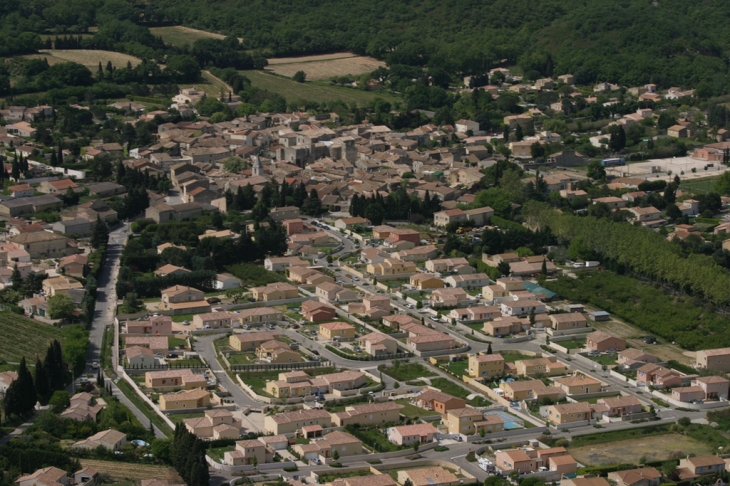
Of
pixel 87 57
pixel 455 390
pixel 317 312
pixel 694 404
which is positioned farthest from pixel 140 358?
pixel 87 57

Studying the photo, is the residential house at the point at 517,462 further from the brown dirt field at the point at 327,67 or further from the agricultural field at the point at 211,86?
the brown dirt field at the point at 327,67

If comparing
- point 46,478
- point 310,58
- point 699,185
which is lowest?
point 46,478

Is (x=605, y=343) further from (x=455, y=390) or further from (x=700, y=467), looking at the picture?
(x=700, y=467)

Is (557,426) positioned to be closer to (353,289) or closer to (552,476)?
(552,476)

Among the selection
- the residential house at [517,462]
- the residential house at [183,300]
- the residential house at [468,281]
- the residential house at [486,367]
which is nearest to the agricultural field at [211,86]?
the residential house at [468,281]

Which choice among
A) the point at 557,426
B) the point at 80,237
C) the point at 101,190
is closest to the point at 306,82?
the point at 101,190
